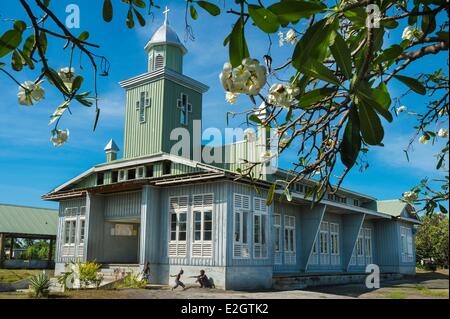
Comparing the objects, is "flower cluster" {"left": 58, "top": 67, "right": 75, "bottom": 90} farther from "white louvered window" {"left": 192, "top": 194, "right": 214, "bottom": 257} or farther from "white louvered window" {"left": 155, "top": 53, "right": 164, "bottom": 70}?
"white louvered window" {"left": 155, "top": 53, "right": 164, "bottom": 70}

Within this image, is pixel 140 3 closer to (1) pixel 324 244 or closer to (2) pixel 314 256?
(2) pixel 314 256

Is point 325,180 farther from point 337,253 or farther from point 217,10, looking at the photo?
point 337,253

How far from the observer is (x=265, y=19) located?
1756mm

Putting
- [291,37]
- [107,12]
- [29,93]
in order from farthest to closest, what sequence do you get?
[291,37] → [107,12] → [29,93]

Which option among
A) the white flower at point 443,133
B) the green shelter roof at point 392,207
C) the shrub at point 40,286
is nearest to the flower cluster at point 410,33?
the white flower at point 443,133

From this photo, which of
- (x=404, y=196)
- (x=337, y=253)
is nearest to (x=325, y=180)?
(x=404, y=196)

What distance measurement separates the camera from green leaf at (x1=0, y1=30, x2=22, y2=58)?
223cm

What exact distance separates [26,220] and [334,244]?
19.7 m

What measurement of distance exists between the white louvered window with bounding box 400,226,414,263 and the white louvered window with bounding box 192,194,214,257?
18393 millimetres

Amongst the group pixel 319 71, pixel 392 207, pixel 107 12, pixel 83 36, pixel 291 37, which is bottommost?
pixel 319 71

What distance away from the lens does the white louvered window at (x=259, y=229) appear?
59.4 feet

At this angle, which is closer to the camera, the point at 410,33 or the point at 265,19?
the point at 265,19

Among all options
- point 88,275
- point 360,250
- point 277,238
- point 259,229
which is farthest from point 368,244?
point 88,275

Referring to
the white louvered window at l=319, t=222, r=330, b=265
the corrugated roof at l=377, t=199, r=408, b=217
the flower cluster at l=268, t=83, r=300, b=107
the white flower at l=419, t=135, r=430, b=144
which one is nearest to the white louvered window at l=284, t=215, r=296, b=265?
the white louvered window at l=319, t=222, r=330, b=265
